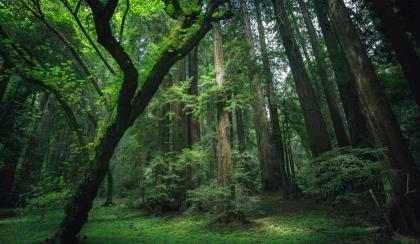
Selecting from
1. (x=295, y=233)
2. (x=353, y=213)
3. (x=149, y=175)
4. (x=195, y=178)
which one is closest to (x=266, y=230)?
(x=295, y=233)

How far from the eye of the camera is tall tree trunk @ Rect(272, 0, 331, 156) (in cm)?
947

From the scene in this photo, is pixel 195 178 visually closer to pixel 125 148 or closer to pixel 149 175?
pixel 149 175

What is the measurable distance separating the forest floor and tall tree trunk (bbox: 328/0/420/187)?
145 cm

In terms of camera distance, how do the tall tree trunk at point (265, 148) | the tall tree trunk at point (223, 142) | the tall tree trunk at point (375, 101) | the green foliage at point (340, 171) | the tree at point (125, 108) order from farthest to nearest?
the tall tree trunk at point (265, 148), the tall tree trunk at point (223, 142), the tree at point (125, 108), the tall tree trunk at point (375, 101), the green foliage at point (340, 171)

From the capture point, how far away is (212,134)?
884 cm

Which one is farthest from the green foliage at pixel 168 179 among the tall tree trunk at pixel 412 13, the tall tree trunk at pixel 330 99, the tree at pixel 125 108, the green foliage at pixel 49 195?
the tall tree trunk at pixel 412 13

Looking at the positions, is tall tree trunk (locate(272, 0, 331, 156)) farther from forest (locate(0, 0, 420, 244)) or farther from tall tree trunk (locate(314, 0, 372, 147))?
tall tree trunk (locate(314, 0, 372, 147))

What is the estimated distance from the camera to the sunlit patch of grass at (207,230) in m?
5.83

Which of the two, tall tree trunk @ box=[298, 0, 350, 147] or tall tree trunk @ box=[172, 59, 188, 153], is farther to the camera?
tall tree trunk @ box=[298, 0, 350, 147]

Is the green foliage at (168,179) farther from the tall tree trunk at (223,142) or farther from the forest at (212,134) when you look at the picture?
the tall tree trunk at (223,142)

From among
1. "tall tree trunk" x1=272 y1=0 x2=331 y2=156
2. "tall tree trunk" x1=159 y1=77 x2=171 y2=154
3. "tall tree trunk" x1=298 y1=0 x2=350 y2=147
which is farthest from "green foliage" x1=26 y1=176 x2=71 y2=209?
"tall tree trunk" x1=298 y1=0 x2=350 y2=147

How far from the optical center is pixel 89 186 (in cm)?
553

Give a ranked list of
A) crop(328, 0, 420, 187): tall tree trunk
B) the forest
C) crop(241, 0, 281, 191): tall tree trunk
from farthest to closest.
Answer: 1. crop(241, 0, 281, 191): tall tree trunk
2. the forest
3. crop(328, 0, 420, 187): tall tree trunk

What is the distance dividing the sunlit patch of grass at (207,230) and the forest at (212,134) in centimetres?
7
